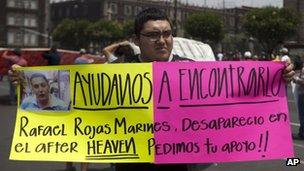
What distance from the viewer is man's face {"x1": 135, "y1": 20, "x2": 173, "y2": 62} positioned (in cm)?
351

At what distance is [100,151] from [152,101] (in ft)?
1.36

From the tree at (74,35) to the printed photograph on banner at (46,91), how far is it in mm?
113196

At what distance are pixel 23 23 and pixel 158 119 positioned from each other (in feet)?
394

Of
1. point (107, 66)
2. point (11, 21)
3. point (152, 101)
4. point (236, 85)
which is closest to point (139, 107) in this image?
point (152, 101)

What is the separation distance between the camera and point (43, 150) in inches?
146

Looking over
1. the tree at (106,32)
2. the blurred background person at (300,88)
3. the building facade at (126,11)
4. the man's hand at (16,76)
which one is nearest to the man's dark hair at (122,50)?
the man's hand at (16,76)

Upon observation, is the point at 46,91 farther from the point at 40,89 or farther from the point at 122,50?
the point at 122,50

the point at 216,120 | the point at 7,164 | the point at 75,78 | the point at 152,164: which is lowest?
the point at 7,164

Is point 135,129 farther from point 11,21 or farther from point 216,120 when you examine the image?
point 11,21

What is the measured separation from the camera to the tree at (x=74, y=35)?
4700 inches

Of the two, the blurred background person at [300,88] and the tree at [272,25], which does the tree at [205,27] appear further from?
the blurred background person at [300,88]

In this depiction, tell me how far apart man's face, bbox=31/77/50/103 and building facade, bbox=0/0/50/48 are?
11337 cm

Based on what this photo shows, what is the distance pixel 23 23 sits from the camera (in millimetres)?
120750

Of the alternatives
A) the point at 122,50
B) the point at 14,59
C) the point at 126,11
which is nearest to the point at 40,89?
the point at 122,50
